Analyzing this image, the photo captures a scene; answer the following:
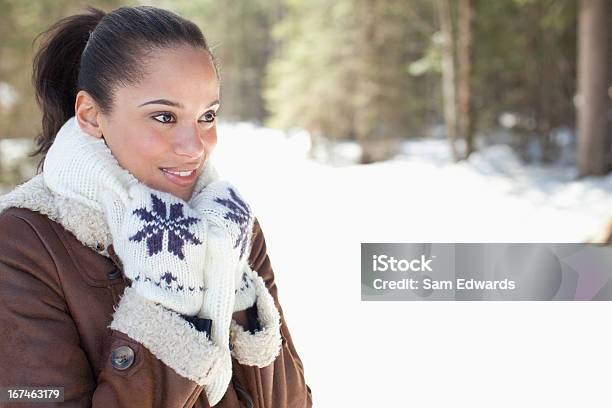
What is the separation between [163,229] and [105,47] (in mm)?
331

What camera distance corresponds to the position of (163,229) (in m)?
1.13

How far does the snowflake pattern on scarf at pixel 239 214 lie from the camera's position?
1230 millimetres

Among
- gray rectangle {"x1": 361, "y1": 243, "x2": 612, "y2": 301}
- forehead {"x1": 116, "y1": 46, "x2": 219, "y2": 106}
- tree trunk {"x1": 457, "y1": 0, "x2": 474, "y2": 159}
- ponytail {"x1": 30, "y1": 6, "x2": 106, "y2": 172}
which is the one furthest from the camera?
tree trunk {"x1": 457, "y1": 0, "x2": 474, "y2": 159}

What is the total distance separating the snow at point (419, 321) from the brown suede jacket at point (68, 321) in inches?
80.4

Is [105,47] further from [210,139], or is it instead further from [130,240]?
[130,240]

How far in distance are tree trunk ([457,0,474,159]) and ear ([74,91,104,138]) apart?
405 inches

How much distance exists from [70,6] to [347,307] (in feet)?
22.5

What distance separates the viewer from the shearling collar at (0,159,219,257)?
1.15m

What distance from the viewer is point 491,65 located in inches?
517

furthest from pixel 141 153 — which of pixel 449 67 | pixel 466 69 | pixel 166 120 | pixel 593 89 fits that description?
pixel 449 67

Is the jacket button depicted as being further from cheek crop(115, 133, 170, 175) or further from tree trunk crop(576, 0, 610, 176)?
tree trunk crop(576, 0, 610, 176)

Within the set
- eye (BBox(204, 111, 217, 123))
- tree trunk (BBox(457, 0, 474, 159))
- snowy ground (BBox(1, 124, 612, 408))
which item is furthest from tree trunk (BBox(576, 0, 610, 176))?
eye (BBox(204, 111, 217, 123))

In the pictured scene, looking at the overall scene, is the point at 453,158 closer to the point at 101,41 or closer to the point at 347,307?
the point at 347,307

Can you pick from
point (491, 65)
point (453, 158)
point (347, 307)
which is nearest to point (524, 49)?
point (491, 65)
